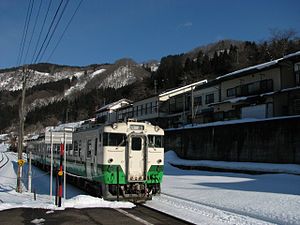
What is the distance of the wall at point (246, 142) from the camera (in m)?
23.1

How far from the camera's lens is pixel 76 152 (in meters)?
17.6

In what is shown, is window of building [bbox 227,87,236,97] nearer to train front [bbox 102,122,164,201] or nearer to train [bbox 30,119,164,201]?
train [bbox 30,119,164,201]

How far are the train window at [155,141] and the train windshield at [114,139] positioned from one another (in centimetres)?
102

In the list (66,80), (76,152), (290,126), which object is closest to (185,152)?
(290,126)

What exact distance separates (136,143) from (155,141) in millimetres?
783

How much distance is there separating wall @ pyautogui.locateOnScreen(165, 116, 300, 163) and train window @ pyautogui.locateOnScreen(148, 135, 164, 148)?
1149 centimetres

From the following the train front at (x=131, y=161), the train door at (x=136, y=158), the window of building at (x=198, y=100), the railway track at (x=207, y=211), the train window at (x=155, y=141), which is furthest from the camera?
the window of building at (x=198, y=100)

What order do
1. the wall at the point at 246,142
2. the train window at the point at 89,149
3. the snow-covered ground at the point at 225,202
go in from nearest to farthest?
the snow-covered ground at the point at 225,202 < the train window at the point at 89,149 < the wall at the point at 246,142

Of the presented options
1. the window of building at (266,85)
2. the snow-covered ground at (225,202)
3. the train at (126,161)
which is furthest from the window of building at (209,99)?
the train at (126,161)

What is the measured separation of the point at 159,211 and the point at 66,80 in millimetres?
172427

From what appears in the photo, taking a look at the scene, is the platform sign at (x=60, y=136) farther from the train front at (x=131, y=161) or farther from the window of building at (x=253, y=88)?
the window of building at (x=253, y=88)

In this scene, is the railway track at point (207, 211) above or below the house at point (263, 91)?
below

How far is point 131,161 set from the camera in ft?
44.1

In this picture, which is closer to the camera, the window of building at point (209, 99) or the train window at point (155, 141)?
the train window at point (155, 141)
